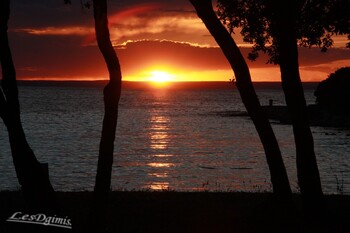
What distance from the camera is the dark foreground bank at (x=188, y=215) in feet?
52.0

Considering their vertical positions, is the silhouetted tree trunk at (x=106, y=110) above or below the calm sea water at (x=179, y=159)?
above

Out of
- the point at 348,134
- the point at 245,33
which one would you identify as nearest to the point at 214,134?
the point at 348,134

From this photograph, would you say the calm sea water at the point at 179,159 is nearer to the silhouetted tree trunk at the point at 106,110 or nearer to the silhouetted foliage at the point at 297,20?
the silhouetted foliage at the point at 297,20

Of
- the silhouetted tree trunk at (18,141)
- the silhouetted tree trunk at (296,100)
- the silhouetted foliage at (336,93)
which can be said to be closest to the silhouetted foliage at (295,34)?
the silhouetted tree trunk at (296,100)

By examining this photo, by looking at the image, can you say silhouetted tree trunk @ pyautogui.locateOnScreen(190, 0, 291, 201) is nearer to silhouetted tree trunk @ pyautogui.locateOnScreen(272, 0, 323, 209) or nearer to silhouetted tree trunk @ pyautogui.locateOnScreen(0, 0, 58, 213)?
silhouetted tree trunk @ pyautogui.locateOnScreen(272, 0, 323, 209)

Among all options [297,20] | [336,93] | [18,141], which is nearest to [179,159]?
[297,20]

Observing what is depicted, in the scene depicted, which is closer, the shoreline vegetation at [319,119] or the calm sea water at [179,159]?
the calm sea water at [179,159]

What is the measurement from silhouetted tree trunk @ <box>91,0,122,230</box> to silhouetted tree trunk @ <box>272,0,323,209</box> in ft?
17.5

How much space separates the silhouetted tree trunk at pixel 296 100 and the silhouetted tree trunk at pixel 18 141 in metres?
6.91

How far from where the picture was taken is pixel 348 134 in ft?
280

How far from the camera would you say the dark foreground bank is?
15852 mm

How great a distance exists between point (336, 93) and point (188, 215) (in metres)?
94.5

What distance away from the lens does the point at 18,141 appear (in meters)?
13.5

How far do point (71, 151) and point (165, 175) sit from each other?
21546 millimetres
